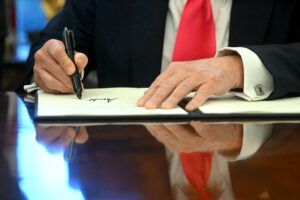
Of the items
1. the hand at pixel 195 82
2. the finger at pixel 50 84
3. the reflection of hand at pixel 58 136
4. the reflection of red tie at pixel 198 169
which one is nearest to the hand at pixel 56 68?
the finger at pixel 50 84

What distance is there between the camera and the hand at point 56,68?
108 centimetres

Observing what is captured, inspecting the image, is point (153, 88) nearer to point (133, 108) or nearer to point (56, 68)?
point (133, 108)

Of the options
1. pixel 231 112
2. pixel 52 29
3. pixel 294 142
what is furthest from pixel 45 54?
pixel 294 142

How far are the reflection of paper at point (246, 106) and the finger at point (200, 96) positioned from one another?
0.4 inches

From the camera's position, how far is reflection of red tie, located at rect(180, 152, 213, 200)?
0.53m

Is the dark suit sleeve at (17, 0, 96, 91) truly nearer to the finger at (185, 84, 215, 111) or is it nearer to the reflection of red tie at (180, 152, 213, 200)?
the finger at (185, 84, 215, 111)

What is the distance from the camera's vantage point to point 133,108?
0.91 m

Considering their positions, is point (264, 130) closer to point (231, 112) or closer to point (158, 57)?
point (231, 112)

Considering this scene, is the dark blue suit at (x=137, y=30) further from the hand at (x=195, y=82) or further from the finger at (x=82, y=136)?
the finger at (x=82, y=136)

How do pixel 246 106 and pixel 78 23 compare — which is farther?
pixel 78 23

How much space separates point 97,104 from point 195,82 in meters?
0.17

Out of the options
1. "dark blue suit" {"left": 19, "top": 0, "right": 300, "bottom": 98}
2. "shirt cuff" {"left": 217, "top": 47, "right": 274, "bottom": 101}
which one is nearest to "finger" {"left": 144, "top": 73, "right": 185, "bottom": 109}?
"shirt cuff" {"left": 217, "top": 47, "right": 274, "bottom": 101}

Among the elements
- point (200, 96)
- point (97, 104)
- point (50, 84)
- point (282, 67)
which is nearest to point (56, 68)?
point (50, 84)

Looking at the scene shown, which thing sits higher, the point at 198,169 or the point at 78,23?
the point at 198,169
